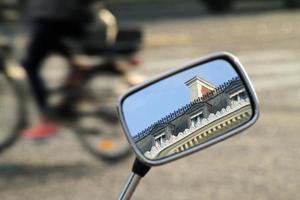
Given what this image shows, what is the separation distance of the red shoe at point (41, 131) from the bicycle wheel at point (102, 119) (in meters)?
0.26

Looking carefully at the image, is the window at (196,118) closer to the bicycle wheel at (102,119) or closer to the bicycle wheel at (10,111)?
the bicycle wheel at (102,119)

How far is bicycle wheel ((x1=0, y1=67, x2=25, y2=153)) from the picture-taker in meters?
6.17

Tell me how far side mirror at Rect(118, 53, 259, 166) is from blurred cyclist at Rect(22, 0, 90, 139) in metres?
4.14

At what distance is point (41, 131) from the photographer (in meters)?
6.47

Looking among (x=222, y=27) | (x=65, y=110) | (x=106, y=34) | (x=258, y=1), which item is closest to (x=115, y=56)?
(x=106, y=34)

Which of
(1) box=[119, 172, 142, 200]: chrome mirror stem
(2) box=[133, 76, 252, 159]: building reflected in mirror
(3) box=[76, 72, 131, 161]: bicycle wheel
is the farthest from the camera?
(3) box=[76, 72, 131, 161]: bicycle wheel

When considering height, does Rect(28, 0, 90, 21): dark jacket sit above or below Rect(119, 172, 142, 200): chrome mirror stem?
below

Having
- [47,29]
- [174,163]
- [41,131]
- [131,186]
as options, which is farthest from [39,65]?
[131,186]

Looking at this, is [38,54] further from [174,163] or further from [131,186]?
[131,186]

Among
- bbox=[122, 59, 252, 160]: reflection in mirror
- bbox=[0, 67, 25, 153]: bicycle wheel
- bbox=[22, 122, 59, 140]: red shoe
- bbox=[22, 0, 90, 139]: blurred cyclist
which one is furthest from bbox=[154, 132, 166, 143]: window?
bbox=[22, 122, 59, 140]: red shoe

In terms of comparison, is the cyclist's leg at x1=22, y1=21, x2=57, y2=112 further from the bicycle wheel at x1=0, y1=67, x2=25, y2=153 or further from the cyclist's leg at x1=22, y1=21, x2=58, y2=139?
the bicycle wheel at x1=0, y1=67, x2=25, y2=153

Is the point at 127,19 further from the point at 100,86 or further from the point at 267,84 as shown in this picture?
the point at 100,86

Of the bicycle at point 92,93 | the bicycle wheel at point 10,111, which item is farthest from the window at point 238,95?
the bicycle wheel at point 10,111

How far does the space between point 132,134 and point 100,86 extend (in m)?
4.20
